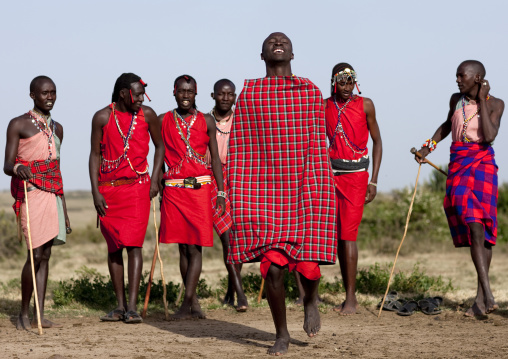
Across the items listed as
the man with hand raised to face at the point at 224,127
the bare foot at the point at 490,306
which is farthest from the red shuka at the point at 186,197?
the bare foot at the point at 490,306

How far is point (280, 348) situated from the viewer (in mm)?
5824

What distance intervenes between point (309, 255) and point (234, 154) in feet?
3.15

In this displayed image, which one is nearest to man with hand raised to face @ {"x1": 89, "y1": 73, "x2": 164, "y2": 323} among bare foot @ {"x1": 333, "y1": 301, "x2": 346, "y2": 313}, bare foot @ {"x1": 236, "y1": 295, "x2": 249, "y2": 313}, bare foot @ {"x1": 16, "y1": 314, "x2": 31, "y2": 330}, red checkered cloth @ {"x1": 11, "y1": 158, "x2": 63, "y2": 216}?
red checkered cloth @ {"x1": 11, "y1": 158, "x2": 63, "y2": 216}

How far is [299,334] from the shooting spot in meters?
6.83

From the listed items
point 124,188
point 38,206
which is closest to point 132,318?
point 124,188

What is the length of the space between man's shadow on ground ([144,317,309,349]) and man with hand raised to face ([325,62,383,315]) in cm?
133

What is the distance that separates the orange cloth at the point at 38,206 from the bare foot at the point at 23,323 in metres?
0.70

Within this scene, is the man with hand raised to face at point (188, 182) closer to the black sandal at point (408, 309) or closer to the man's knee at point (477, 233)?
the black sandal at point (408, 309)

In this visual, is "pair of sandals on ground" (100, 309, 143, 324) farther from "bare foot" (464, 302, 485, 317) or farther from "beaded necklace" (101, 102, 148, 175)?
"bare foot" (464, 302, 485, 317)

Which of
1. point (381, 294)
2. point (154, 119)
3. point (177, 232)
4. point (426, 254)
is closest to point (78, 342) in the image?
point (177, 232)

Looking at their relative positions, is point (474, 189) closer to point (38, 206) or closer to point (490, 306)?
point (490, 306)

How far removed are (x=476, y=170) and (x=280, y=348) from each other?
3149 millimetres

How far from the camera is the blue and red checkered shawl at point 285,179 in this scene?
5.78 meters

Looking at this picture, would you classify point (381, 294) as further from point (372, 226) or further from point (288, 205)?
point (372, 226)
